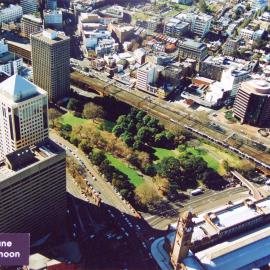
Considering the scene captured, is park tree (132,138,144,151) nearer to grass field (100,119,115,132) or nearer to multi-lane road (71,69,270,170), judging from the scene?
grass field (100,119,115,132)

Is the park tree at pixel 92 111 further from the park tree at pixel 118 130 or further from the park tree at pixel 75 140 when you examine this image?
the park tree at pixel 75 140

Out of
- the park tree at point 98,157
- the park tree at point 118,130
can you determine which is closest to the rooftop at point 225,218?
the park tree at point 98,157

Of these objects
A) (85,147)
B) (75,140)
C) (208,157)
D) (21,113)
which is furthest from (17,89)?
(208,157)

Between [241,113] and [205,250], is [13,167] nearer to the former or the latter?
[205,250]

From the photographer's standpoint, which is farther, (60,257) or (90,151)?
(90,151)

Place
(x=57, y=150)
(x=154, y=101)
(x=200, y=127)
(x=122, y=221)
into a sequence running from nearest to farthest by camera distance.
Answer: (x=57, y=150) → (x=122, y=221) → (x=200, y=127) → (x=154, y=101)

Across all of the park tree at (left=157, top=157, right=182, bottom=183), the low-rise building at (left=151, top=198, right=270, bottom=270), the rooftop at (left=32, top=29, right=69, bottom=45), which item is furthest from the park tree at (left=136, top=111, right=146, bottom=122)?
the low-rise building at (left=151, top=198, right=270, bottom=270)

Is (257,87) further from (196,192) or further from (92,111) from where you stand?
(92,111)

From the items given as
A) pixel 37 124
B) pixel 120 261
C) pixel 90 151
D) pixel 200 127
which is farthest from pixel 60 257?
pixel 200 127
